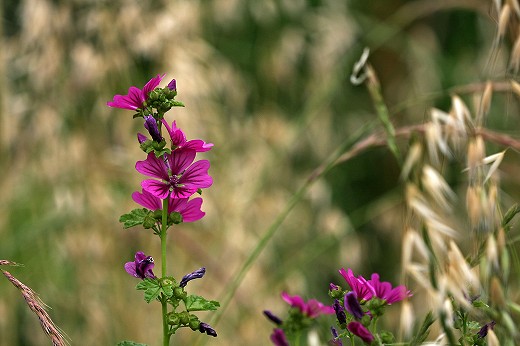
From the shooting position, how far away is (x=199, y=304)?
66 centimetres

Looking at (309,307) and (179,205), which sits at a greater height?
(179,205)

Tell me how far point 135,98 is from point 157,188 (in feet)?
0.25

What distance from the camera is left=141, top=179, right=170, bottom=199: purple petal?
658 millimetres

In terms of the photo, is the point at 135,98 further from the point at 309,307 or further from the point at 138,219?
the point at 309,307

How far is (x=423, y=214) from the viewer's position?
0.77m

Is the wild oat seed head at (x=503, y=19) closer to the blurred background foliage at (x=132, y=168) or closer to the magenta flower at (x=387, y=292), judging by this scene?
the magenta flower at (x=387, y=292)

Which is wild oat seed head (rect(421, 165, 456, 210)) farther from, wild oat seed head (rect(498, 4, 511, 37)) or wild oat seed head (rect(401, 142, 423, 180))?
wild oat seed head (rect(498, 4, 511, 37))

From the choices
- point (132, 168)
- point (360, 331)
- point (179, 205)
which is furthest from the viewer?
point (132, 168)

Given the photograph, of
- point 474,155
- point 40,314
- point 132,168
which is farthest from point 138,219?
point 132,168

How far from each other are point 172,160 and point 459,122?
358mm

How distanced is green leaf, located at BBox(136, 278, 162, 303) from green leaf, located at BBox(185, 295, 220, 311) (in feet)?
0.09

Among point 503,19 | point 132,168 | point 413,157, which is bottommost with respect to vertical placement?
point 413,157

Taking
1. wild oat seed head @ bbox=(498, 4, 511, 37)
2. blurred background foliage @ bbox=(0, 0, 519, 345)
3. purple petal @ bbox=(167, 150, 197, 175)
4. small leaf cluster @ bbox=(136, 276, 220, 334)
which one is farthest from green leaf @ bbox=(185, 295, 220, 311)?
blurred background foliage @ bbox=(0, 0, 519, 345)

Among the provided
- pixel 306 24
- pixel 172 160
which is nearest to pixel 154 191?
pixel 172 160
